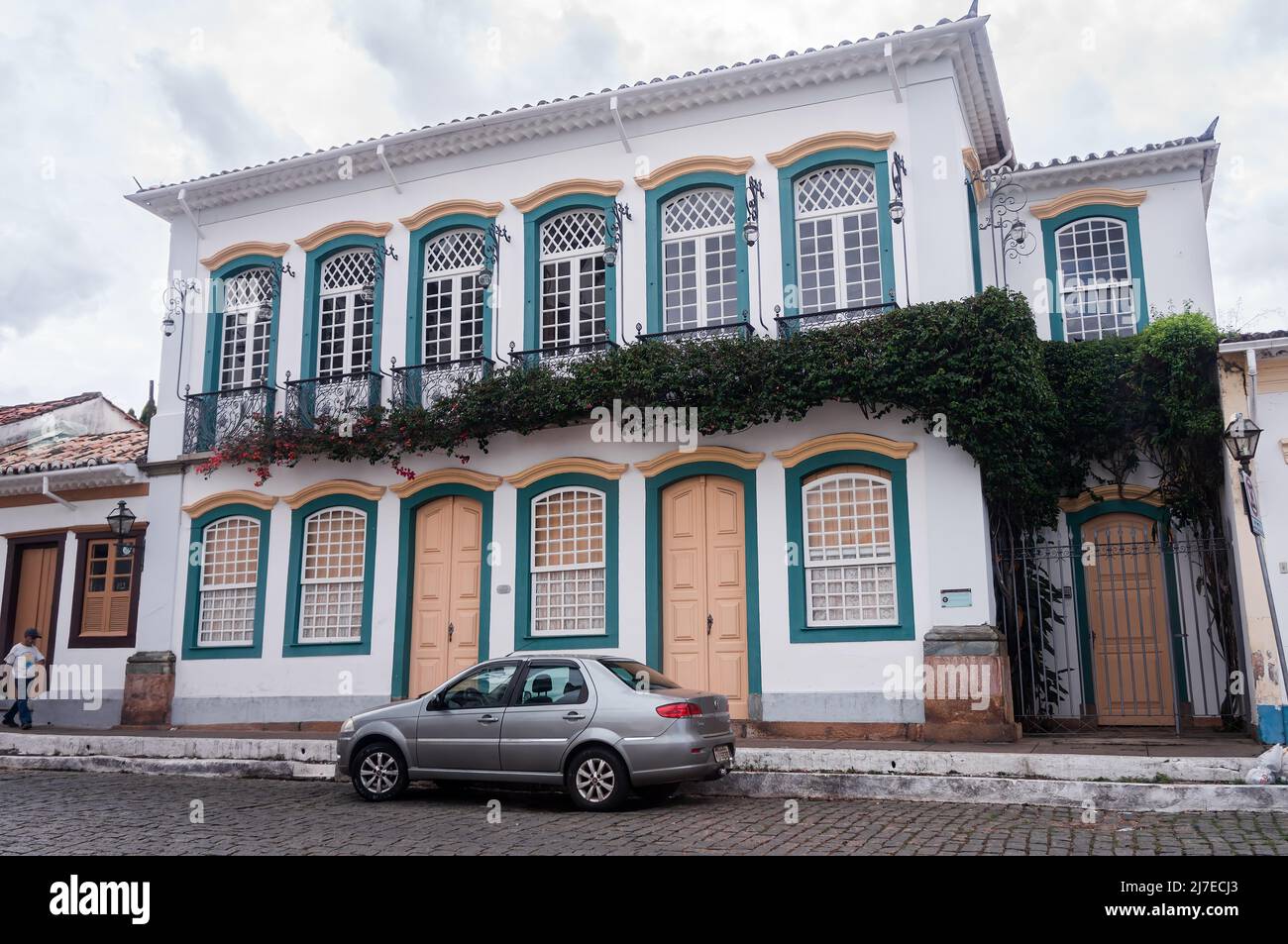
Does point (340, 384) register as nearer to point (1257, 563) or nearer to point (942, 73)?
point (942, 73)

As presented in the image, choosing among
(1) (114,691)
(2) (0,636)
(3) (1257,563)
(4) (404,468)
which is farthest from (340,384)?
(3) (1257,563)

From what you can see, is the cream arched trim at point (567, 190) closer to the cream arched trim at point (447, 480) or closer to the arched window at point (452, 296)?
the arched window at point (452, 296)

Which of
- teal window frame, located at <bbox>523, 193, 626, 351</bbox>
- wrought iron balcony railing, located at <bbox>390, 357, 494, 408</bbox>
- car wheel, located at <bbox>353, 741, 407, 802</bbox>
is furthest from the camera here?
wrought iron balcony railing, located at <bbox>390, 357, 494, 408</bbox>

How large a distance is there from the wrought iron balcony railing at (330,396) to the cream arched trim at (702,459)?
434 centimetres

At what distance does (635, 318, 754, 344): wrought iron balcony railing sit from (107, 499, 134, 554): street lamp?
845 centimetres

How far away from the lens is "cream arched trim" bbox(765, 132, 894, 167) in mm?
14578

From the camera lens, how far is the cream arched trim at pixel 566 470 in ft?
49.6

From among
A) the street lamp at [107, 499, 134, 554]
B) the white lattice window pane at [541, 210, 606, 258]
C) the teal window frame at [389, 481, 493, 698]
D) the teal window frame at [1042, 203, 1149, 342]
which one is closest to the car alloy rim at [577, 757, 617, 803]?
the teal window frame at [389, 481, 493, 698]

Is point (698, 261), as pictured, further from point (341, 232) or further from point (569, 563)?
point (341, 232)

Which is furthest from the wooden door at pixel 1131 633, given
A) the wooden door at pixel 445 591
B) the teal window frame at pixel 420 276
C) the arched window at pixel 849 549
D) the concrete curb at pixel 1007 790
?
the teal window frame at pixel 420 276

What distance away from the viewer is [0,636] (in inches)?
744

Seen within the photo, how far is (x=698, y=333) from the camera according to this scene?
14.9 m

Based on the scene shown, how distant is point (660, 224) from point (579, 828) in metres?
9.26

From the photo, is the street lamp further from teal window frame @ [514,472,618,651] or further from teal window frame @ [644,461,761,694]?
teal window frame @ [644,461,761,694]
